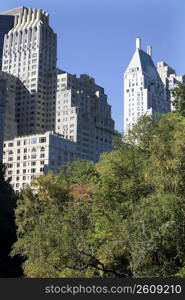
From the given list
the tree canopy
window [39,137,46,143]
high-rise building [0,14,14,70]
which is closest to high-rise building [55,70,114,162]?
window [39,137,46,143]

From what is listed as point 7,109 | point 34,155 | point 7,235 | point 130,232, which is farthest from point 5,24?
point 130,232

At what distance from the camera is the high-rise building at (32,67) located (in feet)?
379

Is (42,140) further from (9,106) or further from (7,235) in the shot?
(7,235)

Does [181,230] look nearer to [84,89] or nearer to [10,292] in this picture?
[10,292]

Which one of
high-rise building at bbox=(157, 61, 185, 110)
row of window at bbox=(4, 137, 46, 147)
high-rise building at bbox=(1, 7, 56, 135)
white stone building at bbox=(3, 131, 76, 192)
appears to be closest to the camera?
white stone building at bbox=(3, 131, 76, 192)

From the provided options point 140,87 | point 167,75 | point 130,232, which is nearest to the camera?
point 130,232

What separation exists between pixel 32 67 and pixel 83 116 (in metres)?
18.3

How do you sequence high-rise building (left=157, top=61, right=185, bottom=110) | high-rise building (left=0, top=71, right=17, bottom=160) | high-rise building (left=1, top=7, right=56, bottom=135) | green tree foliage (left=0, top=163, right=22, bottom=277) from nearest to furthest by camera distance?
1. green tree foliage (left=0, top=163, right=22, bottom=277)
2. high-rise building (left=0, top=71, right=17, bottom=160)
3. high-rise building (left=1, top=7, right=56, bottom=135)
4. high-rise building (left=157, top=61, right=185, bottom=110)

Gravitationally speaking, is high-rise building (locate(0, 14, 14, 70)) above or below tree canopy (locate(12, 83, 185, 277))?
above

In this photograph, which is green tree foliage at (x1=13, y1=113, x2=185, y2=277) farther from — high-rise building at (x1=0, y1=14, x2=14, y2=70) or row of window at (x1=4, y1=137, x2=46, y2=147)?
high-rise building at (x1=0, y1=14, x2=14, y2=70)

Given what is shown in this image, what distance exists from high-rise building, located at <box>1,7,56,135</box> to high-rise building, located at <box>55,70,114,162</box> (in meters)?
3.05

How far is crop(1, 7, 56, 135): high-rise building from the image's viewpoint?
4542 inches

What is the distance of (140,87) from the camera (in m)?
136

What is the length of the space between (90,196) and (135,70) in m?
116
